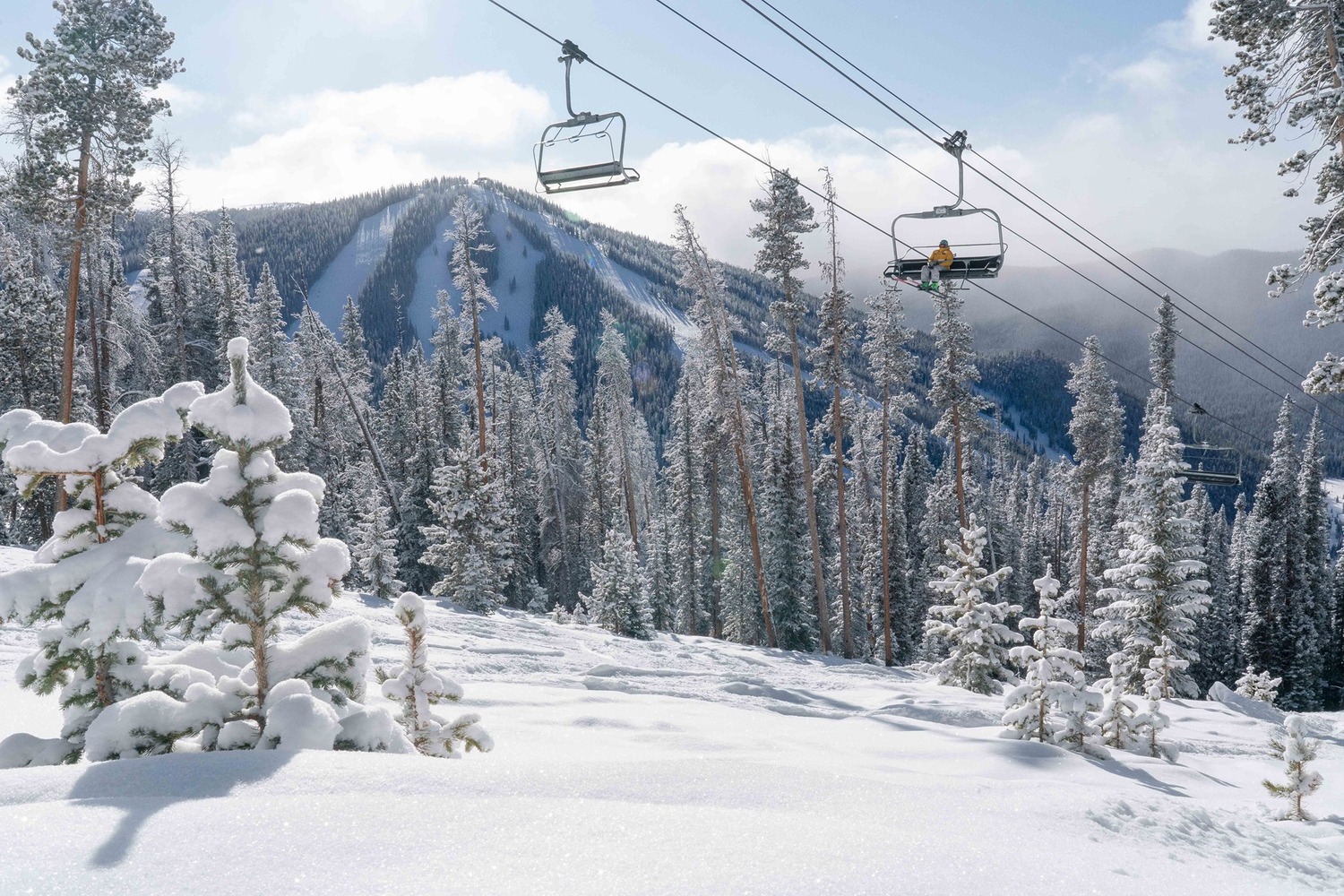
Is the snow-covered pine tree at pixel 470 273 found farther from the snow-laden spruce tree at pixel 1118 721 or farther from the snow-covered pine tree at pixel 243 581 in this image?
the snow-covered pine tree at pixel 243 581

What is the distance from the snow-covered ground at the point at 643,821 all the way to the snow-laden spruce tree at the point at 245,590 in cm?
31

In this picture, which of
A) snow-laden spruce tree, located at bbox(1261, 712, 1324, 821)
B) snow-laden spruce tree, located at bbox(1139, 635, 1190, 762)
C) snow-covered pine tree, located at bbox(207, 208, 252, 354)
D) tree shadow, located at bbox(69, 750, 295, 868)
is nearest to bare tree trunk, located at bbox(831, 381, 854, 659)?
snow-laden spruce tree, located at bbox(1139, 635, 1190, 762)

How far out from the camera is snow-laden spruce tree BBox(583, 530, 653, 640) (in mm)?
23906

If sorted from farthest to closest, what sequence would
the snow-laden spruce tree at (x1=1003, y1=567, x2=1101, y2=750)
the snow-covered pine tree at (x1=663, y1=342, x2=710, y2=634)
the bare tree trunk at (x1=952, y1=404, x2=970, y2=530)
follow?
1. the snow-covered pine tree at (x1=663, y1=342, x2=710, y2=634)
2. the bare tree trunk at (x1=952, y1=404, x2=970, y2=530)
3. the snow-laden spruce tree at (x1=1003, y1=567, x2=1101, y2=750)

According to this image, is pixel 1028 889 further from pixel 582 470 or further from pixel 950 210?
pixel 582 470

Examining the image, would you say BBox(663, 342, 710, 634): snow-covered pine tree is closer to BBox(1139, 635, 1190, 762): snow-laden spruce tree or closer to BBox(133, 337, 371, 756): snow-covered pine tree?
BBox(1139, 635, 1190, 762): snow-laden spruce tree

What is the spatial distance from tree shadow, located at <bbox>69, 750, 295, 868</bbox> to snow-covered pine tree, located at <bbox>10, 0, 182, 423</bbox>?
15218mm

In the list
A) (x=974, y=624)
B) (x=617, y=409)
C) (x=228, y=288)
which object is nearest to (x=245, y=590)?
(x=974, y=624)

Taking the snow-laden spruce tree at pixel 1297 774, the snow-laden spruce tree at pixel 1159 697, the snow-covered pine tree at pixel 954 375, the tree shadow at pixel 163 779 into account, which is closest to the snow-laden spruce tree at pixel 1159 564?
the snow-laden spruce tree at pixel 1159 697

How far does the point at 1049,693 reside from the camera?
971 cm

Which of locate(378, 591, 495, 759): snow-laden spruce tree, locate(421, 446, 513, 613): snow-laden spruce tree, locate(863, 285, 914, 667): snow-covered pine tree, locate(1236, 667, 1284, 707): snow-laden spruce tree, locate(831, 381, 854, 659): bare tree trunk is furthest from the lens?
locate(863, 285, 914, 667): snow-covered pine tree

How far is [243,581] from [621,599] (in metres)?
19.6

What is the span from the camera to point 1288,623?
41719 mm

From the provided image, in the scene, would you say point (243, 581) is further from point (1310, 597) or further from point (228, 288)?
point (1310, 597)
